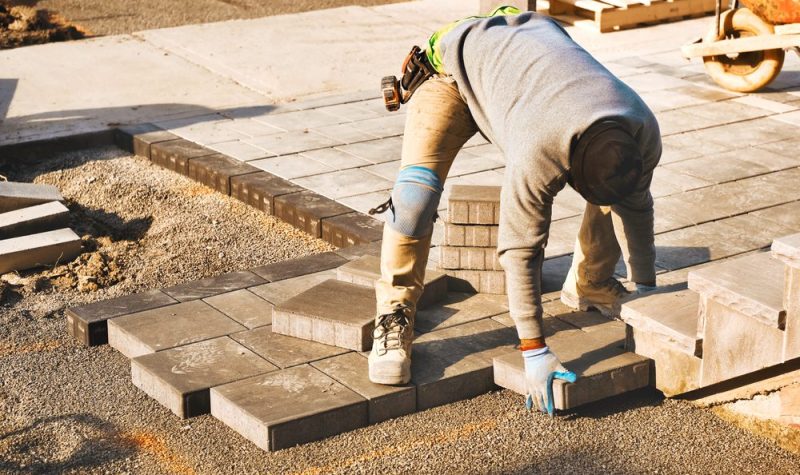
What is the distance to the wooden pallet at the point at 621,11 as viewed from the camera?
39.2 feet

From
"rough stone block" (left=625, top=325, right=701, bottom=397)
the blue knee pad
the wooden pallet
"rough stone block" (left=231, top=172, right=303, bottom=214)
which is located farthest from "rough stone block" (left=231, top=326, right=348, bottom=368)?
the wooden pallet

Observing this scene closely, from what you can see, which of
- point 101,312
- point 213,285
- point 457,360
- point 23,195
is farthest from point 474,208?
point 23,195

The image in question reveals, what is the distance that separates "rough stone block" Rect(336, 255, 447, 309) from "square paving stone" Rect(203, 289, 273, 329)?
1.36ft

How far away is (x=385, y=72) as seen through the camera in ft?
35.3

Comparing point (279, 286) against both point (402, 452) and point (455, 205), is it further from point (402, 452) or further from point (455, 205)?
point (402, 452)

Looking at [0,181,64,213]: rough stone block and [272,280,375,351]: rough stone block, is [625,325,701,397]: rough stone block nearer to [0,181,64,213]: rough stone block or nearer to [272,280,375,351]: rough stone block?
Result: [272,280,375,351]: rough stone block

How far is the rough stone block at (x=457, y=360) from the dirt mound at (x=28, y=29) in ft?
26.7

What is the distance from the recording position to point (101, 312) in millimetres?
5625

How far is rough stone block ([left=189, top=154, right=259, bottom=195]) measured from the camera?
776cm

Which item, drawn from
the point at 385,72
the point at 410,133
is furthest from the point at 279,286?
the point at 385,72

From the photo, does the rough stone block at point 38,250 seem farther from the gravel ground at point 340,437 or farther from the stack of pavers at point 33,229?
the gravel ground at point 340,437

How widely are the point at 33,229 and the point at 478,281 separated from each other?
9.83 feet

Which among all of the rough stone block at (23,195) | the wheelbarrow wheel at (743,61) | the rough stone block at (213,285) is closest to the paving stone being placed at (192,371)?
the rough stone block at (213,285)

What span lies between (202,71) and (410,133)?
6.39 meters
